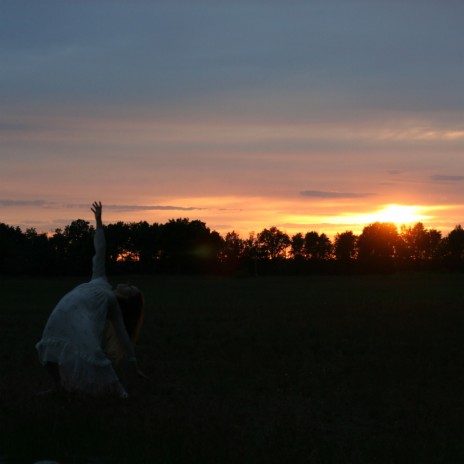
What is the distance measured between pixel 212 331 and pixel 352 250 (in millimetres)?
176553

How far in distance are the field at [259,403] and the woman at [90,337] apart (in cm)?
30

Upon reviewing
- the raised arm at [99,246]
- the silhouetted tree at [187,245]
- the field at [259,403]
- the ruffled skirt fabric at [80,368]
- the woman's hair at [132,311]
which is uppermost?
the silhouetted tree at [187,245]

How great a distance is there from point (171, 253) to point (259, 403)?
432 feet

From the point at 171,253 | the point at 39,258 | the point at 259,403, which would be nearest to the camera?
the point at 259,403

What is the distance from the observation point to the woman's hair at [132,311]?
10.8 metres

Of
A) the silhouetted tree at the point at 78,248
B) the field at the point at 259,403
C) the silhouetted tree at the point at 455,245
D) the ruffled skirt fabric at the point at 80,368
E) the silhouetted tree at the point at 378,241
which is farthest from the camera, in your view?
the silhouetted tree at the point at 455,245

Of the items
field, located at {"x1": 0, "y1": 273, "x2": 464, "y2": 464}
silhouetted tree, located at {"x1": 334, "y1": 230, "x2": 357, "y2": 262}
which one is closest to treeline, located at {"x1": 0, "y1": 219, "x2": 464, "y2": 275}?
silhouetted tree, located at {"x1": 334, "y1": 230, "x2": 357, "y2": 262}

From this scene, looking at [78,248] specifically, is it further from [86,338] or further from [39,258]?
[86,338]

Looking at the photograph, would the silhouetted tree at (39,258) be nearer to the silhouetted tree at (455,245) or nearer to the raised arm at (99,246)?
the silhouetted tree at (455,245)

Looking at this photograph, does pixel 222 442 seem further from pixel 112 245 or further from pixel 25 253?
pixel 112 245

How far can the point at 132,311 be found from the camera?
1084 cm

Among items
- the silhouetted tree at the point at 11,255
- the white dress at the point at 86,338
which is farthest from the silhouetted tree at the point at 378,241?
the white dress at the point at 86,338

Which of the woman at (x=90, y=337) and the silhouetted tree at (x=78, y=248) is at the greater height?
the silhouetted tree at (x=78, y=248)

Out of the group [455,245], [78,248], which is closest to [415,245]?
[455,245]
